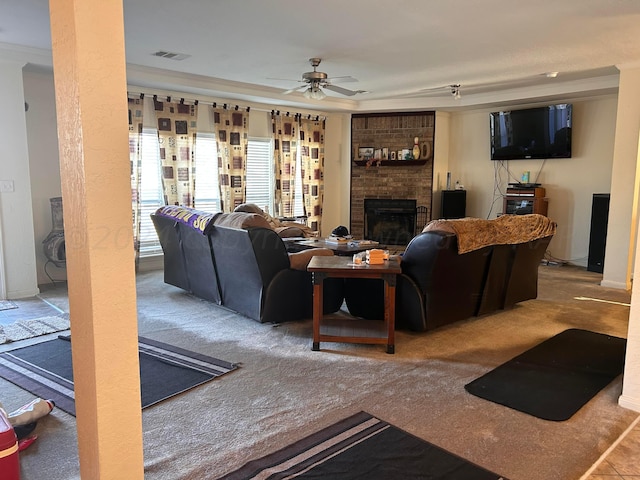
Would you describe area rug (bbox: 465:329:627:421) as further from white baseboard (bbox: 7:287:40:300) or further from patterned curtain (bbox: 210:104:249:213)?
patterned curtain (bbox: 210:104:249:213)

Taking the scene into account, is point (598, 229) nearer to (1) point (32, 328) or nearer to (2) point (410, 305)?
(2) point (410, 305)

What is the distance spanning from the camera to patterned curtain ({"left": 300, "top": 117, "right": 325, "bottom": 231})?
26.4ft

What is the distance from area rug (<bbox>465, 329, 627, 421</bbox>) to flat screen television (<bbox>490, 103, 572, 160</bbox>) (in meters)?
3.96

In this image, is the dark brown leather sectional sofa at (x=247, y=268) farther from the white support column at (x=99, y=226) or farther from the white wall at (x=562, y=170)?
the white wall at (x=562, y=170)

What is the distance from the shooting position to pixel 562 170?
23.4 feet

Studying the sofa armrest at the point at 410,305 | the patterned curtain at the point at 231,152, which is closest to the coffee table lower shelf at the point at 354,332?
the sofa armrest at the point at 410,305

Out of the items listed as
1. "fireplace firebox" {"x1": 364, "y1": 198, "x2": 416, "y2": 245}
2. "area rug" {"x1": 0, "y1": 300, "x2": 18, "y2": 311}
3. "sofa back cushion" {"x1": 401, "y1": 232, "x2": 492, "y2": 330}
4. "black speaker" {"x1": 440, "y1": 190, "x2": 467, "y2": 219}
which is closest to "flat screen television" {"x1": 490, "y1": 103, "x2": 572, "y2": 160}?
"black speaker" {"x1": 440, "y1": 190, "x2": 467, "y2": 219}

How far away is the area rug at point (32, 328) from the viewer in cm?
376

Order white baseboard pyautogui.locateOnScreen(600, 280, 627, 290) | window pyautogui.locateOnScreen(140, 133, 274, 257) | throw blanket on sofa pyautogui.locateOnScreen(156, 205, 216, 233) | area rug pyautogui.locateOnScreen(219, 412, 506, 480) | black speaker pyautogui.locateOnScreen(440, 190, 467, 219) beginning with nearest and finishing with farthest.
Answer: area rug pyautogui.locateOnScreen(219, 412, 506, 480) < throw blanket on sofa pyautogui.locateOnScreen(156, 205, 216, 233) < white baseboard pyautogui.locateOnScreen(600, 280, 627, 290) < window pyautogui.locateOnScreen(140, 133, 274, 257) < black speaker pyautogui.locateOnScreen(440, 190, 467, 219)

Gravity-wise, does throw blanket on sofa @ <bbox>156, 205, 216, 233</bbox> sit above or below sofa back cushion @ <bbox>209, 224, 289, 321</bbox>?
above

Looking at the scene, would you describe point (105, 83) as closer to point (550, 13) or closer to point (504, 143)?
point (550, 13)

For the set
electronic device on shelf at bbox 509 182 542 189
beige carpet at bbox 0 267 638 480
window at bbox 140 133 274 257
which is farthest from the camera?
electronic device on shelf at bbox 509 182 542 189

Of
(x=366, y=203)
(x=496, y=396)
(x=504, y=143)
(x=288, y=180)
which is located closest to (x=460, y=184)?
(x=504, y=143)

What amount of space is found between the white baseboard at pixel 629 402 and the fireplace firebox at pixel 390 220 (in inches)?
216
